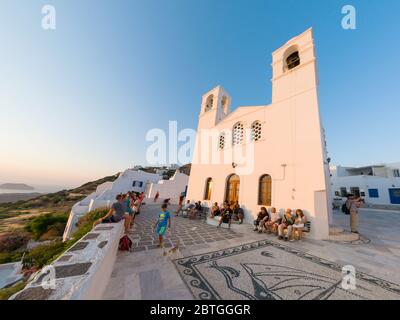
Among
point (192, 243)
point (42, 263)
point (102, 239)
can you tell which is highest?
point (102, 239)

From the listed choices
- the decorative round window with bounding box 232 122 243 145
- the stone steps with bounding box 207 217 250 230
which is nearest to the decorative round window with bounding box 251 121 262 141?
the decorative round window with bounding box 232 122 243 145

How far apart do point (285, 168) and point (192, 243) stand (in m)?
5.88

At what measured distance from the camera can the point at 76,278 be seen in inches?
83.0

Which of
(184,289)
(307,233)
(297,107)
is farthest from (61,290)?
(297,107)

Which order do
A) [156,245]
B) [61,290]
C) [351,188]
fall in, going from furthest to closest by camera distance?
1. [351,188]
2. [156,245]
3. [61,290]

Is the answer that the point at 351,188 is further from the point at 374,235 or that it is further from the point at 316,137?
the point at 316,137

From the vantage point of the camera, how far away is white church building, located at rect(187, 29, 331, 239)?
724cm

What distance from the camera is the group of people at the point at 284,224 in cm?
638

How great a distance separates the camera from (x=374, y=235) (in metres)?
7.50

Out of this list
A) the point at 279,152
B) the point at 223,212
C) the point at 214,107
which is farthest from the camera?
the point at 214,107

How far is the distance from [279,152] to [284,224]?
3.76 m

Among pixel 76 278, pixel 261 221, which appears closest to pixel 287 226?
pixel 261 221

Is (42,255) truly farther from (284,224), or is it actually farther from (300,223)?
(300,223)

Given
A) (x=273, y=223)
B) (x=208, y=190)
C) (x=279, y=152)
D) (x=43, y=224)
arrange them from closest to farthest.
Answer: (x=273, y=223), (x=279, y=152), (x=208, y=190), (x=43, y=224)
